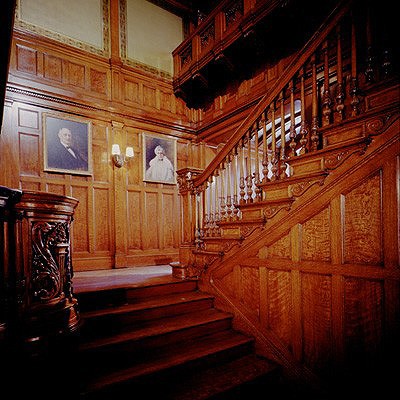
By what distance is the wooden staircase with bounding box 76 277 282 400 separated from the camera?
6.80ft

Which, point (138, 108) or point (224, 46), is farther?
point (138, 108)

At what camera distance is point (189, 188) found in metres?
3.49

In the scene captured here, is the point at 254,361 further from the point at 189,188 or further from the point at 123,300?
the point at 189,188

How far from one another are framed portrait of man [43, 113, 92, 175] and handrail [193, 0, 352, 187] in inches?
91.8

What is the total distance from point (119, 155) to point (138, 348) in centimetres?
330

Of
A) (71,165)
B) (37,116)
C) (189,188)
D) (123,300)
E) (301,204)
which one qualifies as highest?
(37,116)

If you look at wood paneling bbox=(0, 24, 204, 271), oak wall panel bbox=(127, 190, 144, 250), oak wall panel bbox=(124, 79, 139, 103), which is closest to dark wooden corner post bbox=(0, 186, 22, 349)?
wood paneling bbox=(0, 24, 204, 271)

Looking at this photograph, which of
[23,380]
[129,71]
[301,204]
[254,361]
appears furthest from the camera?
[129,71]

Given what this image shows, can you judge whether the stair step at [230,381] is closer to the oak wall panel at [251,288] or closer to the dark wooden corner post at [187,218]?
the oak wall panel at [251,288]

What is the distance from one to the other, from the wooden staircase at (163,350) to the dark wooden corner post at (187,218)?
1.51ft

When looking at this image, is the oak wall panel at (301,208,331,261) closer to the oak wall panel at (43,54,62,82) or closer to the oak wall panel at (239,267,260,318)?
the oak wall panel at (239,267,260,318)

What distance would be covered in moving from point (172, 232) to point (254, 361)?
3.20 metres

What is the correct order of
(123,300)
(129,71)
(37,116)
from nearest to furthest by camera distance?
(123,300) → (37,116) → (129,71)

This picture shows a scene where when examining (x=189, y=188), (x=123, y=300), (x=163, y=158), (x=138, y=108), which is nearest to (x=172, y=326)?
(x=123, y=300)
